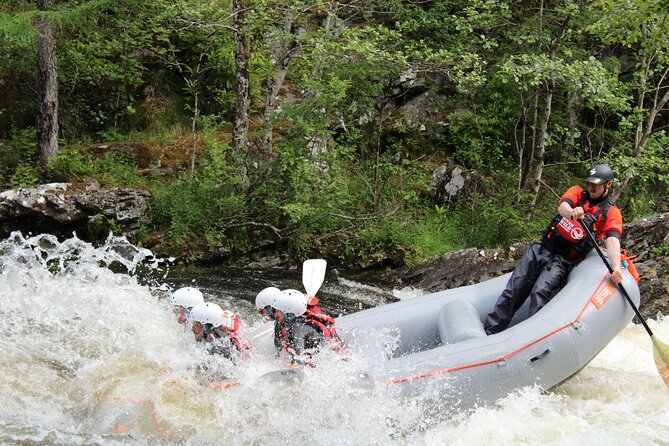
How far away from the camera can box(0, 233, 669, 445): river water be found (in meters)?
4.79

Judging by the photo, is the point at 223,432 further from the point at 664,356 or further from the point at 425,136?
the point at 425,136

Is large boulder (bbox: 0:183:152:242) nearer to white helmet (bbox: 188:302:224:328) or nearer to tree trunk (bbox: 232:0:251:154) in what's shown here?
tree trunk (bbox: 232:0:251:154)

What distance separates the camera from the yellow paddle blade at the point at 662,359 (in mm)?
5688

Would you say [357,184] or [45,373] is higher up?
[45,373]

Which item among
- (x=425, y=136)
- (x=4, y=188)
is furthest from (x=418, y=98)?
(x=4, y=188)

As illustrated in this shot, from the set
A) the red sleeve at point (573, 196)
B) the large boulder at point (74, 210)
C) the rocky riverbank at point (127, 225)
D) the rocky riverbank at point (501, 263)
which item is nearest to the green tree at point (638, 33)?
the rocky riverbank at point (501, 263)

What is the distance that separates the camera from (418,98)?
529 inches

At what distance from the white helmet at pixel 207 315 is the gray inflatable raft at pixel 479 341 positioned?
2.06 ft

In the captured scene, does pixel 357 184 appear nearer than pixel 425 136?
Yes

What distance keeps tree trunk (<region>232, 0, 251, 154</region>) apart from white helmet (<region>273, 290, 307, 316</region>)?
5.47 m

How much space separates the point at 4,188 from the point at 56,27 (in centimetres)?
330

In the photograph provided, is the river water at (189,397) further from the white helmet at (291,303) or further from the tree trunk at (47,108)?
the tree trunk at (47,108)

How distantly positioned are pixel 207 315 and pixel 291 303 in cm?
64

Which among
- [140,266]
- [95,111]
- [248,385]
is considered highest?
[248,385]
